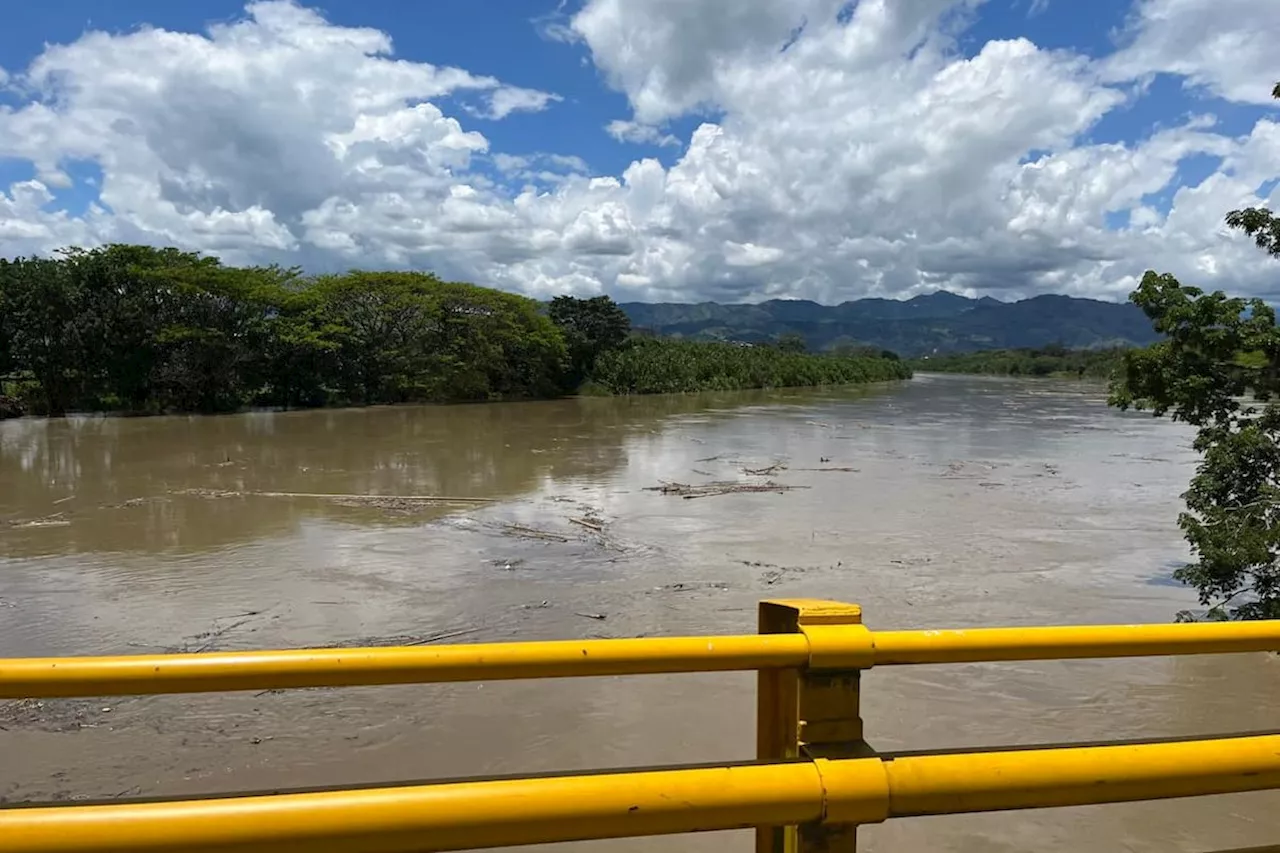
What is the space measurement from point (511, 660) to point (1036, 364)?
11804 cm

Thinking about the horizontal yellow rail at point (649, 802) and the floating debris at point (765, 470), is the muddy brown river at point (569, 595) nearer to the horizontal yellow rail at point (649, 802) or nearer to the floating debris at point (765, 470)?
the floating debris at point (765, 470)

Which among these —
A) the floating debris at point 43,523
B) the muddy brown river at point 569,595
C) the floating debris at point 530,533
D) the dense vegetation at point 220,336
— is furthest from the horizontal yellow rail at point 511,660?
the dense vegetation at point 220,336

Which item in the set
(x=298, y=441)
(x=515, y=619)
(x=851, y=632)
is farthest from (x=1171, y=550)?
(x=298, y=441)

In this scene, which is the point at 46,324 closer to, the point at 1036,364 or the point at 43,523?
the point at 43,523

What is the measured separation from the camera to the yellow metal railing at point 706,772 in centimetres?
122

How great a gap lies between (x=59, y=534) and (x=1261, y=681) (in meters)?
11.3

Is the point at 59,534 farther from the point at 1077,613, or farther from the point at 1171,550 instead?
the point at 1171,550

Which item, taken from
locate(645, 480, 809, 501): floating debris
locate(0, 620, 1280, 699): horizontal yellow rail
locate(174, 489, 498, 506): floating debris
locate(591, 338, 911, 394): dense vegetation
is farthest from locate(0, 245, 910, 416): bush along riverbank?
locate(0, 620, 1280, 699): horizontal yellow rail

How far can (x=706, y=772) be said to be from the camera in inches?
54.1

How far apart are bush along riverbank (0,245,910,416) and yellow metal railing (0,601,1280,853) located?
2935cm

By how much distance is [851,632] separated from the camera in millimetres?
1562

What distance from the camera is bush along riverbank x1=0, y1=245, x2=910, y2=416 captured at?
26.9 metres

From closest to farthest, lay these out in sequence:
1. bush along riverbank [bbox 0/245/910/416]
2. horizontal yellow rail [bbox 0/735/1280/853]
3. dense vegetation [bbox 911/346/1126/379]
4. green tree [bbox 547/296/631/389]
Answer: horizontal yellow rail [bbox 0/735/1280/853], bush along riverbank [bbox 0/245/910/416], green tree [bbox 547/296/631/389], dense vegetation [bbox 911/346/1126/379]

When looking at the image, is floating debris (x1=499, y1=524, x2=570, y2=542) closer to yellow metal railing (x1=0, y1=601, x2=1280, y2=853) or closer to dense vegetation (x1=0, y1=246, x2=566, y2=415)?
yellow metal railing (x1=0, y1=601, x2=1280, y2=853)
